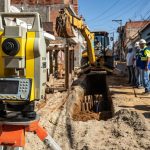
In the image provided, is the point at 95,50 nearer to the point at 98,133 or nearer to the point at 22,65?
the point at 98,133

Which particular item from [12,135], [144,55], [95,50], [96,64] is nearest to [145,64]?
[144,55]

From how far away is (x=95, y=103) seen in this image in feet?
48.8

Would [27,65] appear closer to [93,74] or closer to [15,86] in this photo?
[15,86]

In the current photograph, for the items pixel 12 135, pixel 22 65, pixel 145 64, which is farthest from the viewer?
pixel 145 64

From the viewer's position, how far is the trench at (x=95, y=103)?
11.4 metres

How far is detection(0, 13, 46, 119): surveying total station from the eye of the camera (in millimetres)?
3404

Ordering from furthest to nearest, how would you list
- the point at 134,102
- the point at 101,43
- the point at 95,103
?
the point at 101,43 < the point at 95,103 < the point at 134,102

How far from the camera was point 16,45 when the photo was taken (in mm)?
3449

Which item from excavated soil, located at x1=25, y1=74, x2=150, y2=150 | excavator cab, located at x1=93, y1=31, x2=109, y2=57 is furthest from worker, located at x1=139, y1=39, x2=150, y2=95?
excavator cab, located at x1=93, y1=31, x2=109, y2=57

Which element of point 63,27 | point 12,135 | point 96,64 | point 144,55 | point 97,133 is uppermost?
point 63,27

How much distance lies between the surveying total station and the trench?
695 cm

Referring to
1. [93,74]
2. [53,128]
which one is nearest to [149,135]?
[53,128]

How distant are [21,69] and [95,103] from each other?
37.5ft

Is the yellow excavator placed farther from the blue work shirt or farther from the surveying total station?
the surveying total station
